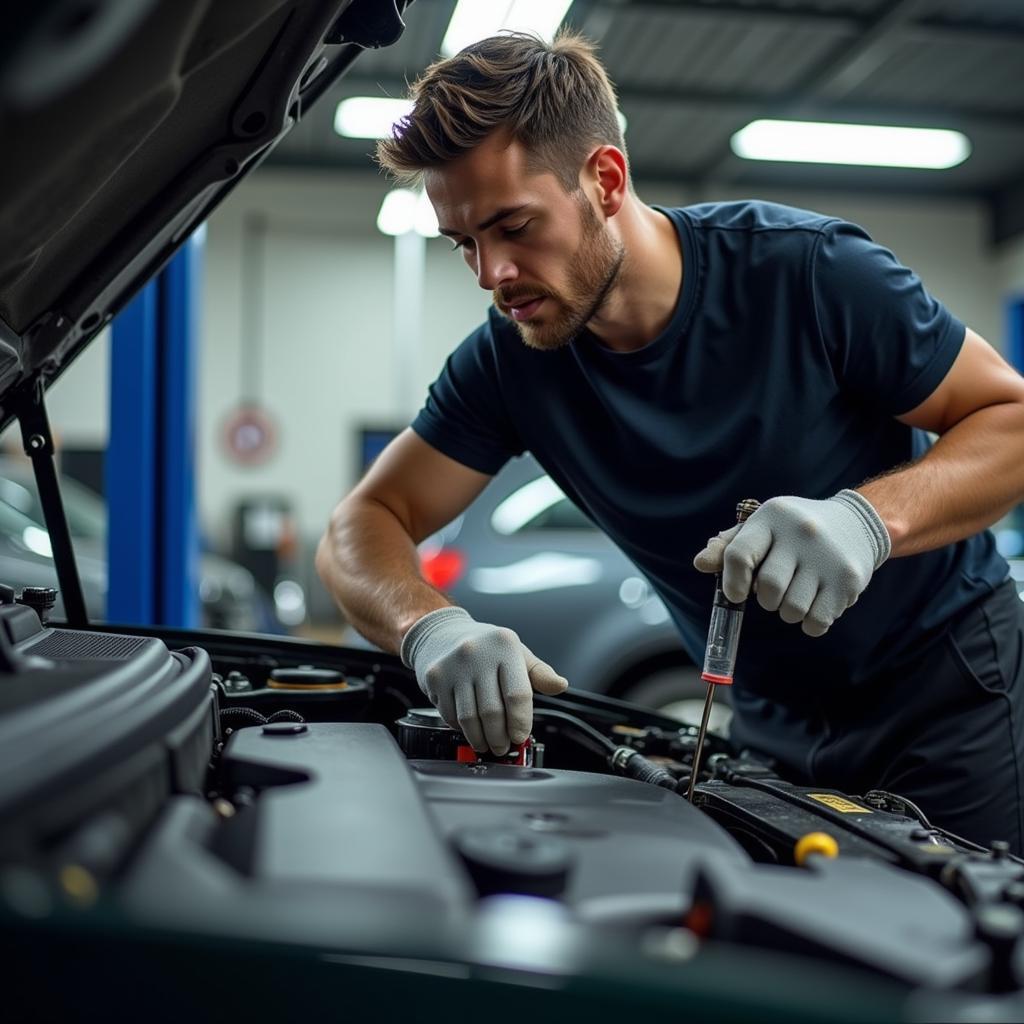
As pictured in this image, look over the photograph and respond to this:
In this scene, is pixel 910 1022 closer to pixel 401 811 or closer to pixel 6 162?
pixel 401 811

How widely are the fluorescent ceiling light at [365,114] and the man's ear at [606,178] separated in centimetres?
558

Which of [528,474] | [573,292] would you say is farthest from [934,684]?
[528,474]

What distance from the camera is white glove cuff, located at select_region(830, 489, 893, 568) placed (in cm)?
132

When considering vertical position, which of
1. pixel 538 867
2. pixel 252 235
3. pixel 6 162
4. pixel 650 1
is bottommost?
pixel 538 867

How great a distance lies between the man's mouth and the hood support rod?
2.11ft

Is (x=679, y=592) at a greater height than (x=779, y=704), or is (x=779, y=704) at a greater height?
(x=679, y=592)

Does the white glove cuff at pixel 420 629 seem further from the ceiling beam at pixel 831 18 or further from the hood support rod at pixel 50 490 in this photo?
the ceiling beam at pixel 831 18

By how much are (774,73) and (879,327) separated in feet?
20.6

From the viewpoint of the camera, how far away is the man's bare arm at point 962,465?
4.51 ft

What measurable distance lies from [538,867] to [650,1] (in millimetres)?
6301

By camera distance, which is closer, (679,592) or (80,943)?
(80,943)

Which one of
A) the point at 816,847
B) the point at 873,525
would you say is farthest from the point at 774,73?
the point at 816,847

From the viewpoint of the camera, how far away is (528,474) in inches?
145

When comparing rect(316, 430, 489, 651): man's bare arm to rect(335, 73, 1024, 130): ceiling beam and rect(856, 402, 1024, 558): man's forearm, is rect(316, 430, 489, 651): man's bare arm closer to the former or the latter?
rect(856, 402, 1024, 558): man's forearm
